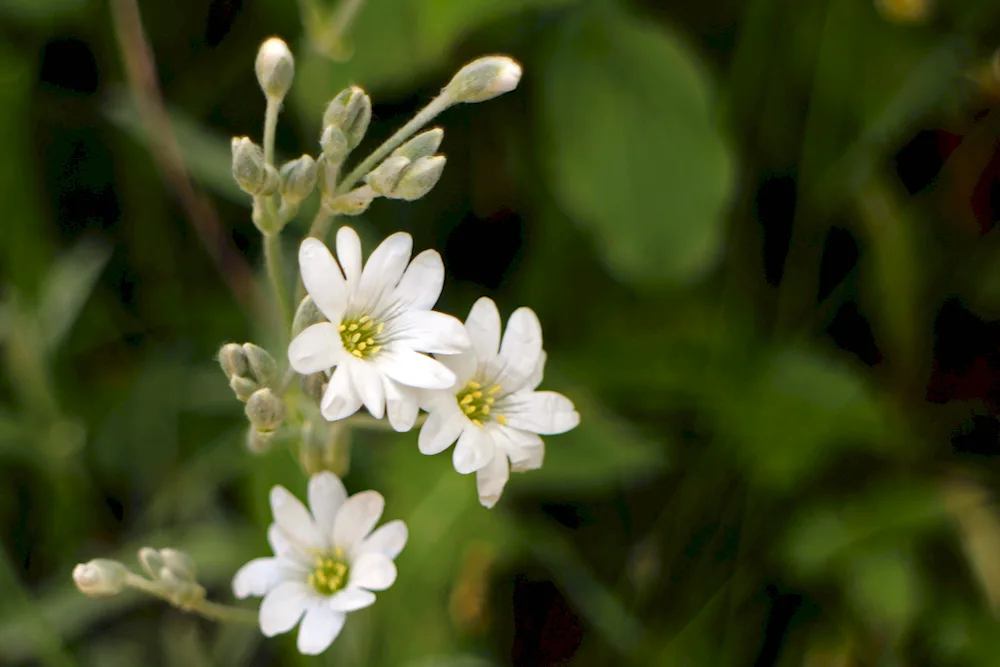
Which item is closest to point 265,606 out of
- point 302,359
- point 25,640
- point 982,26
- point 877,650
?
point 302,359

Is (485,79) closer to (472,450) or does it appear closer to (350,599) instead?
(472,450)

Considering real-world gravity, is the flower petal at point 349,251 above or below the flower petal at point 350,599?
above

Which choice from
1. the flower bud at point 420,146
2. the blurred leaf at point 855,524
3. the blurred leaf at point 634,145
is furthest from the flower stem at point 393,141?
the blurred leaf at point 855,524

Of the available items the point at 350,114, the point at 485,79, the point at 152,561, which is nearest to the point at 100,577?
the point at 152,561

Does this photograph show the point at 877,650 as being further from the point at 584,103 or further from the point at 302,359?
the point at 302,359

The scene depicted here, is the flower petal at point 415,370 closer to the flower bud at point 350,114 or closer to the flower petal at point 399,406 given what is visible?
the flower petal at point 399,406
